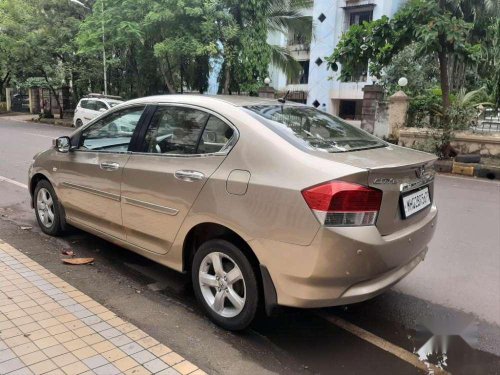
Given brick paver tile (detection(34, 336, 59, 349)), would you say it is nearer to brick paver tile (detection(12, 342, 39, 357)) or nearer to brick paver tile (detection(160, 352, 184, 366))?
brick paver tile (detection(12, 342, 39, 357))

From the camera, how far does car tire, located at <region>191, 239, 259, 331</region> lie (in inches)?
124

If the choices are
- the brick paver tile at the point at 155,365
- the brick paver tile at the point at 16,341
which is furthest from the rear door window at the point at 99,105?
the brick paver tile at the point at 155,365

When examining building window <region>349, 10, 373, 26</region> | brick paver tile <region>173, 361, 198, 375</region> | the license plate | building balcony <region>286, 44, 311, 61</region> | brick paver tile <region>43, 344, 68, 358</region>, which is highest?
building window <region>349, 10, 373, 26</region>

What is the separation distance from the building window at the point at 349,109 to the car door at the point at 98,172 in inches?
1120

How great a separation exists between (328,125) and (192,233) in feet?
4.65

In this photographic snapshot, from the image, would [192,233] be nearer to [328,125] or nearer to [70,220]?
[328,125]

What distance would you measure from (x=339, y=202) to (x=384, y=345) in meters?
1.23

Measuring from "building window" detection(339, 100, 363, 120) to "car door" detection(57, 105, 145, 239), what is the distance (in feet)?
93.4

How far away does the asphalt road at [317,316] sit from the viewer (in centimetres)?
308

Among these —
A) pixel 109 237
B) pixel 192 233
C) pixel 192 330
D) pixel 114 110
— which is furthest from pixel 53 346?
pixel 114 110

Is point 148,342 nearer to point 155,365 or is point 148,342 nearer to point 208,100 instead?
point 155,365

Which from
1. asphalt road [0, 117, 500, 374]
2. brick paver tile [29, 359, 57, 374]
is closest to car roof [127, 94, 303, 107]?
asphalt road [0, 117, 500, 374]

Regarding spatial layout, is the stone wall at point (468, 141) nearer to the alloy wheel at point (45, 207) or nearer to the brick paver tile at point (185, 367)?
the alloy wheel at point (45, 207)

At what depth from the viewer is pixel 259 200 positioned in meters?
2.99
